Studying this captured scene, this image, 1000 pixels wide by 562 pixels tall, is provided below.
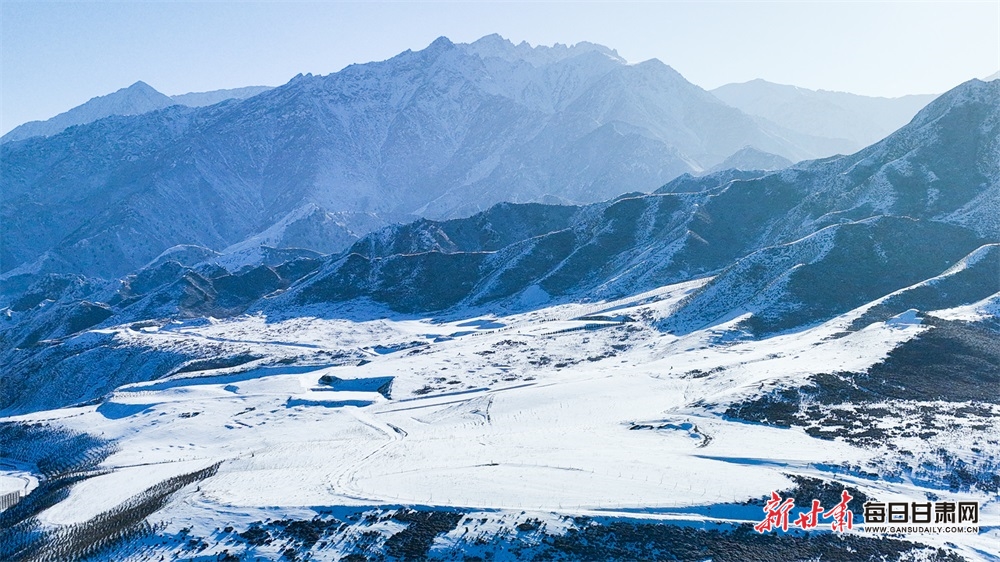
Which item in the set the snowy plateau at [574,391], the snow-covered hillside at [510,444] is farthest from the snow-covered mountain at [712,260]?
the snow-covered hillside at [510,444]

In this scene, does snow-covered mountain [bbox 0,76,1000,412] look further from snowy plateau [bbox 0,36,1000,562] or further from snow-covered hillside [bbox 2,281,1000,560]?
snow-covered hillside [bbox 2,281,1000,560]

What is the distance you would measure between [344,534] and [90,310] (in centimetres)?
13454

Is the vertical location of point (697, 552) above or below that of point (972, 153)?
below

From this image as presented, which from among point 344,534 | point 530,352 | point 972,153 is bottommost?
point 530,352

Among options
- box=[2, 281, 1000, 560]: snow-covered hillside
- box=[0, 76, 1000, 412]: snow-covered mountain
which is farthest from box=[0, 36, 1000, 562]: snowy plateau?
box=[0, 76, 1000, 412]: snow-covered mountain

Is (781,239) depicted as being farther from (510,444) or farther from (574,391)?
(510,444)

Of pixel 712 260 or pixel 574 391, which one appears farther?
pixel 712 260

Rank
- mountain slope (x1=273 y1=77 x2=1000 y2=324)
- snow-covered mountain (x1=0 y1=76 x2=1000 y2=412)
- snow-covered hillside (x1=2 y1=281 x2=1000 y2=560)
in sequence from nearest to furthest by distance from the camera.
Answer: snow-covered hillside (x1=2 y1=281 x2=1000 y2=560)
snow-covered mountain (x1=0 y1=76 x2=1000 y2=412)
mountain slope (x1=273 y1=77 x2=1000 y2=324)

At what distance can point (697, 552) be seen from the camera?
2916 centimetres

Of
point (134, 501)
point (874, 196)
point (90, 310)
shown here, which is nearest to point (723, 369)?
point (134, 501)

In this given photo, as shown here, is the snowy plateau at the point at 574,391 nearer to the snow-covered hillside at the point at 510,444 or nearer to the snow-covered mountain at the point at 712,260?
the snow-covered hillside at the point at 510,444

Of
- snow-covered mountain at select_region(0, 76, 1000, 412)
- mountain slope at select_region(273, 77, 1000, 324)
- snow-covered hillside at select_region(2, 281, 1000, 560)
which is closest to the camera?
snow-covered hillside at select_region(2, 281, 1000, 560)

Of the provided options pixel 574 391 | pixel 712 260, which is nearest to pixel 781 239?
pixel 712 260

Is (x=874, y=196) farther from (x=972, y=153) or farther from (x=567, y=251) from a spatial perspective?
(x=567, y=251)
